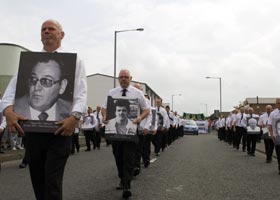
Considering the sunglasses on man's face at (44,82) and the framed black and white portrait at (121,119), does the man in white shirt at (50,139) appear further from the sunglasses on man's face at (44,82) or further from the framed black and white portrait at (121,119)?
the framed black and white portrait at (121,119)

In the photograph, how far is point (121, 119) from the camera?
768cm

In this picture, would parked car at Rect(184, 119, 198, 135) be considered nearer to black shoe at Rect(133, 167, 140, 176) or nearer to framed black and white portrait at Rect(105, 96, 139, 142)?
black shoe at Rect(133, 167, 140, 176)

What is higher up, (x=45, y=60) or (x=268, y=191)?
(x=45, y=60)

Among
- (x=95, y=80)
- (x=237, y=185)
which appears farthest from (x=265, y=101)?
(x=237, y=185)

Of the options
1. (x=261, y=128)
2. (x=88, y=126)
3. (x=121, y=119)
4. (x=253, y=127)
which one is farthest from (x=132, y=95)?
(x=88, y=126)

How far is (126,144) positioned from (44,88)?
3.49 meters

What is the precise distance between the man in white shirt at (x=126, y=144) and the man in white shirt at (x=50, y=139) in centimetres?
303

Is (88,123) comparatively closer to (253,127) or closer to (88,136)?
(88,136)

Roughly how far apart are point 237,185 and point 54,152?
5.61 meters

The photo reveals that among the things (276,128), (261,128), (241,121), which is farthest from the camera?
(241,121)

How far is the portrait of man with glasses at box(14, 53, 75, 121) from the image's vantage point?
4191 mm

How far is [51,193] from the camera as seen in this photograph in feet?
13.7

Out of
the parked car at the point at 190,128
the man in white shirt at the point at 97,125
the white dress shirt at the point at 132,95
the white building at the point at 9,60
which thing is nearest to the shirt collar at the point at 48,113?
the white dress shirt at the point at 132,95

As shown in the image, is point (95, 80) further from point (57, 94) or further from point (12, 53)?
point (57, 94)
